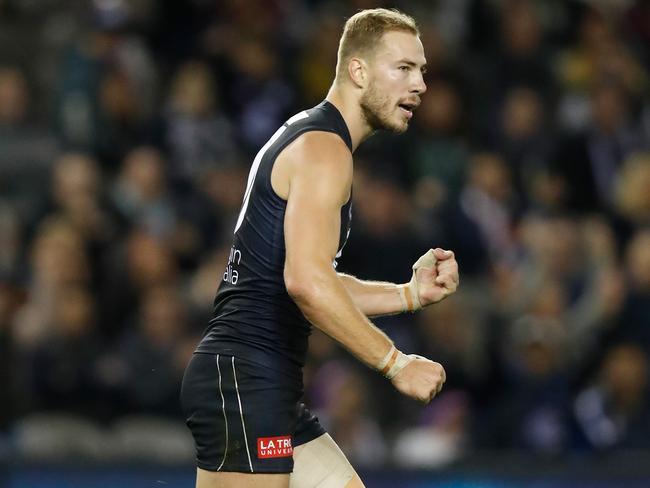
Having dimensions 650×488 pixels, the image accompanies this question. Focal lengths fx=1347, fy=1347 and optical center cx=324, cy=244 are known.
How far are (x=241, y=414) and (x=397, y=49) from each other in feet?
4.88

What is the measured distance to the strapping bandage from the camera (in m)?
5.57

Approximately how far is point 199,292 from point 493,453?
2.47m

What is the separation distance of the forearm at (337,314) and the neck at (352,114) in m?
0.68

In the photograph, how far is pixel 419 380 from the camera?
473cm

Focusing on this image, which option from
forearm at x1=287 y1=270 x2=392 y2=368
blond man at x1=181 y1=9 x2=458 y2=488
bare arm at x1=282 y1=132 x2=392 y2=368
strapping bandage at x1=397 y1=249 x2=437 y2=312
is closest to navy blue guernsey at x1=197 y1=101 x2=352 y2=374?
blond man at x1=181 y1=9 x2=458 y2=488

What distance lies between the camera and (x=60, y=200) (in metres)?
10.2

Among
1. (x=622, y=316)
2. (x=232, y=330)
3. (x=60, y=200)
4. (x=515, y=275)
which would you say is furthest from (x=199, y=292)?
(x=232, y=330)

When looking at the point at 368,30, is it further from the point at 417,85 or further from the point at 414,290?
the point at 414,290

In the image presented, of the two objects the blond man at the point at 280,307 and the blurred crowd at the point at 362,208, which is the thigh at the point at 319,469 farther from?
the blurred crowd at the point at 362,208

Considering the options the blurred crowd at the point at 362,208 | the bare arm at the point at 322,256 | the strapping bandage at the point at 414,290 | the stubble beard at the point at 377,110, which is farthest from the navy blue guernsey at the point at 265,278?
the blurred crowd at the point at 362,208

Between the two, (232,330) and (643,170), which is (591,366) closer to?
(643,170)

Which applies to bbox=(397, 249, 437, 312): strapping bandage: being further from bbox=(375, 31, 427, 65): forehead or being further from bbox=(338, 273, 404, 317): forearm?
bbox=(375, 31, 427, 65): forehead

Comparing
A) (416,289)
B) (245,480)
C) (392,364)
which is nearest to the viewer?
(392,364)

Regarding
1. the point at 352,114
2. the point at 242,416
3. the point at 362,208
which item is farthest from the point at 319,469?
the point at 362,208
